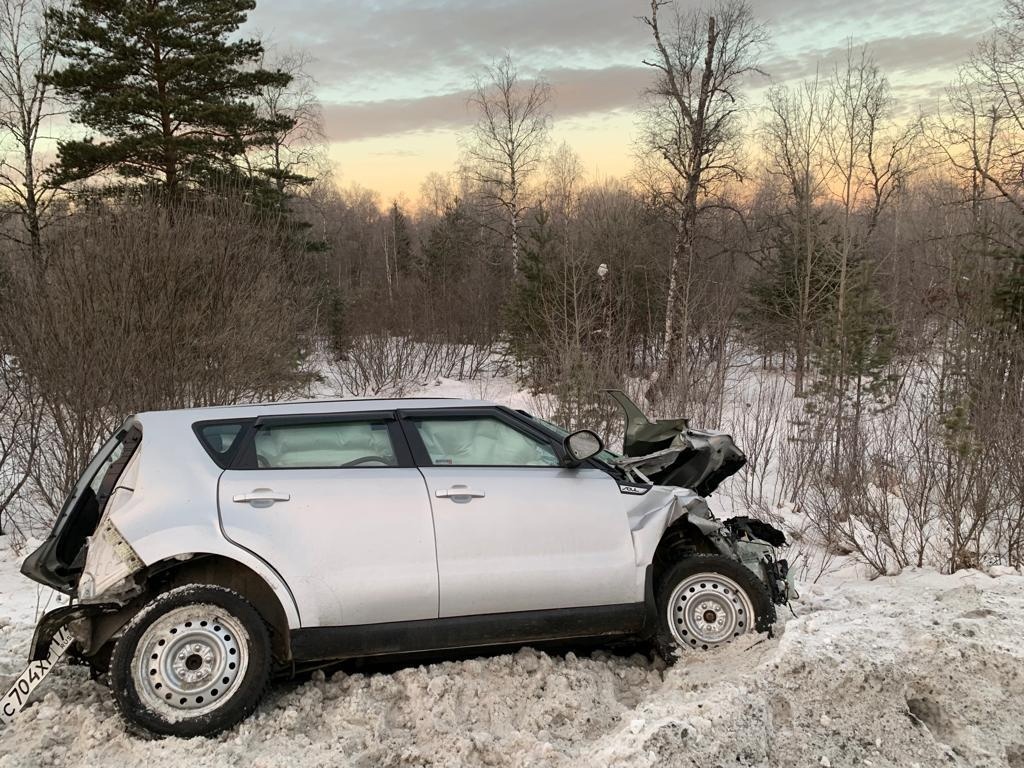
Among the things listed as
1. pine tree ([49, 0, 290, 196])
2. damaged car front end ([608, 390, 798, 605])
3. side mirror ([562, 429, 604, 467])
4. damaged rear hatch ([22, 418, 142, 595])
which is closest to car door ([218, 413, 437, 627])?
damaged rear hatch ([22, 418, 142, 595])

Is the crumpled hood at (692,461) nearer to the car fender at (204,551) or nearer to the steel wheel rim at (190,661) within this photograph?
the car fender at (204,551)

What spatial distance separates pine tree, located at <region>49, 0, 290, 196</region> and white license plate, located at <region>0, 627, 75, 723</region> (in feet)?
57.0

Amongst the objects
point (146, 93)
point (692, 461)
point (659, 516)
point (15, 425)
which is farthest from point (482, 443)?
point (146, 93)

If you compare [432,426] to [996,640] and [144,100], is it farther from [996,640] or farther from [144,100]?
[144,100]

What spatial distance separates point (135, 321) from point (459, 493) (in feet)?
26.4

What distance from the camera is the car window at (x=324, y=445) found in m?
4.13

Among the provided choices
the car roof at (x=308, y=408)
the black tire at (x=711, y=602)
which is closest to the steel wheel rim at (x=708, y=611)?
the black tire at (x=711, y=602)

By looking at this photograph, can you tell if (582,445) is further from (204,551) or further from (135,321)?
(135,321)

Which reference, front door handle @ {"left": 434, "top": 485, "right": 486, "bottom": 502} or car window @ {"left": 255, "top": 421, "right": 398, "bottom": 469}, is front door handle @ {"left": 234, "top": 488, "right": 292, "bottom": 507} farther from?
front door handle @ {"left": 434, "top": 485, "right": 486, "bottom": 502}

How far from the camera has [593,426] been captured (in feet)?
43.1

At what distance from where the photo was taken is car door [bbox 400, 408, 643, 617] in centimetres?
409

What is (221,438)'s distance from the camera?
4090mm

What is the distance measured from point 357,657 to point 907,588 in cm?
477

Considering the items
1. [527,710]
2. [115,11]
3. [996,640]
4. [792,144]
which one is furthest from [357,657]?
[792,144]
